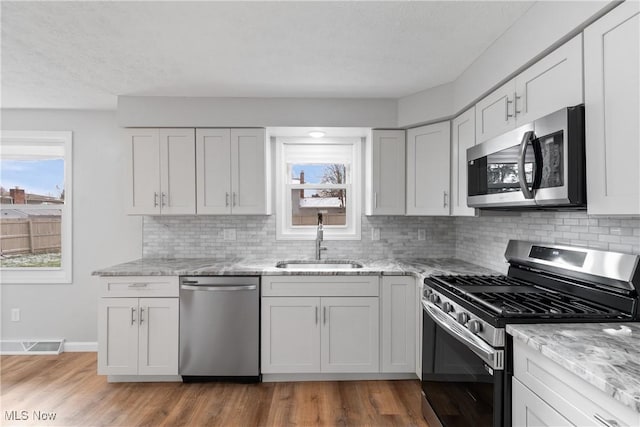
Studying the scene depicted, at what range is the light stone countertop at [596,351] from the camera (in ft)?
3.21

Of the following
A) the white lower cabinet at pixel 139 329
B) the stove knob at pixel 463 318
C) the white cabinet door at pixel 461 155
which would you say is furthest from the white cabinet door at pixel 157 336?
the white cabinet door at pixel 461 155

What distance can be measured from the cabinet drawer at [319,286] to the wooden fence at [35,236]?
2423 millimetres

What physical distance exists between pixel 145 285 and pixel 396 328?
2015 millimetres

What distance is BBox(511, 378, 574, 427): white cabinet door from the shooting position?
123 cm

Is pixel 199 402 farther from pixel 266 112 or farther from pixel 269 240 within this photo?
pixel 266 112

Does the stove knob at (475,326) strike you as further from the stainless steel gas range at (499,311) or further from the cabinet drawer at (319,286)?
the cabinet drawer at (319,286)

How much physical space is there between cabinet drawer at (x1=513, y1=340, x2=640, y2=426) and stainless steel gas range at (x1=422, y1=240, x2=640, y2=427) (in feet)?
0.30

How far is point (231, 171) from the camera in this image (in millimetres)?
3246

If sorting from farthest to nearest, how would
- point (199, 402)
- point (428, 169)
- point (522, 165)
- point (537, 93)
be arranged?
point (428, 169) → point (199, 402) → point (537, 93) → point (522, 165)

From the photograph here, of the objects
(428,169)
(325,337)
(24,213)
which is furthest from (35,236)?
(428,169)

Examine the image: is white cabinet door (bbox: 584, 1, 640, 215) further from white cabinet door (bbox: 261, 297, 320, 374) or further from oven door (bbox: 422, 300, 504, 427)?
white cabinet door (bbox: 261, 297, 320, 374)

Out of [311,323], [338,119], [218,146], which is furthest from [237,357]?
[338,119]

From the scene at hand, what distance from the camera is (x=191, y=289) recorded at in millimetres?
2861

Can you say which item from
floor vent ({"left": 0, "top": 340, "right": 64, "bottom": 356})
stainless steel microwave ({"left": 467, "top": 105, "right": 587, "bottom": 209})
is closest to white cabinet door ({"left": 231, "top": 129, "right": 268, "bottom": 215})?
stainless steel microwave ({"left": 467, "top": 105, "right": 587, "bottom": 209})
